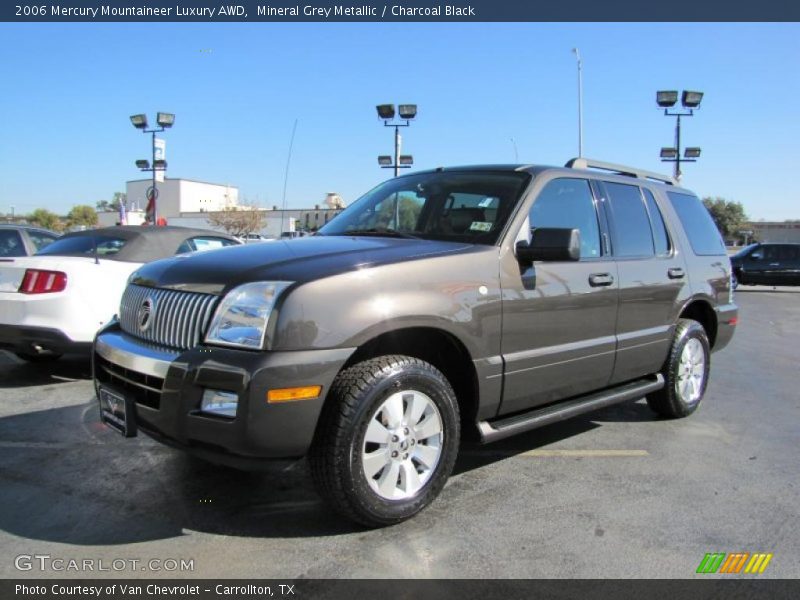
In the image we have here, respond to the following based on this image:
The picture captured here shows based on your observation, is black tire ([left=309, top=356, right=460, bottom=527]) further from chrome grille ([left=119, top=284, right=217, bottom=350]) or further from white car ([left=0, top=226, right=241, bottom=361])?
white car ([left=0, top=226, right=241, bottom=361])

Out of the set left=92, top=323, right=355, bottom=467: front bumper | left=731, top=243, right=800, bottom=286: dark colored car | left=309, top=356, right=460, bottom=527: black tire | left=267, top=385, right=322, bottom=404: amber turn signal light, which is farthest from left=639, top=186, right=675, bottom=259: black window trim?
left=731, top=243, right=800, bottom=286: dark colored car

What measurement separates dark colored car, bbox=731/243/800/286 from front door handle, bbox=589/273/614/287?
61.0ft

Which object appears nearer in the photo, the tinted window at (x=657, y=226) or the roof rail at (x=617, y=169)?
the roof rail at (x=617, y=169)

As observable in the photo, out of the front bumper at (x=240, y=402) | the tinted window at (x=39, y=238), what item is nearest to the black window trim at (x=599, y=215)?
the front bumper at (x=240, y=402)

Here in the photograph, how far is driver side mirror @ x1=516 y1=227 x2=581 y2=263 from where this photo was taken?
341 cm

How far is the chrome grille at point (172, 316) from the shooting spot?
292 cm

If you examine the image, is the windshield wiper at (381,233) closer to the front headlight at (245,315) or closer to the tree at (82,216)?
the front headlight at (245,315)

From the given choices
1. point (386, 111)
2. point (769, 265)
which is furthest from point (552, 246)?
point (386, 111)

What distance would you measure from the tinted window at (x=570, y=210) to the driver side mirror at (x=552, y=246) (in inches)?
11.3

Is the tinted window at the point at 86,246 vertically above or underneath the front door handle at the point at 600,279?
above

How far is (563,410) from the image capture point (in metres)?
3.90

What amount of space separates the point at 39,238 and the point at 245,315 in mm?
6724

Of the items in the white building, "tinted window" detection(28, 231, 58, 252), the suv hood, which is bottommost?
the suv hood
